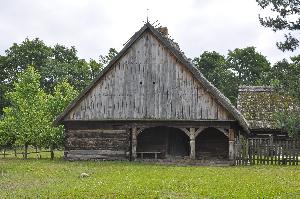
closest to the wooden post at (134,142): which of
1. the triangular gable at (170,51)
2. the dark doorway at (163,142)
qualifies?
the dark doorway at (163,142)

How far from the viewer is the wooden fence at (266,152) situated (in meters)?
26.8

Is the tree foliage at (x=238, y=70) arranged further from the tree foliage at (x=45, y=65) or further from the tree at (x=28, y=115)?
the tree at (x=28, y=115)

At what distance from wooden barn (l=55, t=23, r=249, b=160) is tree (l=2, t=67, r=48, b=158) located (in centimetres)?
296

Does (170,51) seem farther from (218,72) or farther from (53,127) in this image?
(218,72)

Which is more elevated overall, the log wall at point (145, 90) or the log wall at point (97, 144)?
the log wall at point (145, 90)

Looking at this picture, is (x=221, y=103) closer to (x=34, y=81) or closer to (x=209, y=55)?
(x=34, y=81)

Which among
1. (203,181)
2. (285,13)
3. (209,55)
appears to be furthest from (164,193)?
(209,55)

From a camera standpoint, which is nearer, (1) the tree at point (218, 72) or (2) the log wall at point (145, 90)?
(2) the log wall at point (145, 90)

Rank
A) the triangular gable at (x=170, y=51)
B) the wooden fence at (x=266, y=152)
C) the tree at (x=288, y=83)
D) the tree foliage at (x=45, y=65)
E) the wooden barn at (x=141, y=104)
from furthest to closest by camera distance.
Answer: the tree foliage at (x=45, y=65) < the wooden barn at (x=141, y=104) < the triangular gable at (x=170, y=51) < the wooden fence at (x=266, y=152) < the tree at (x=288, y=83)

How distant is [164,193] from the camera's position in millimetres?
14953

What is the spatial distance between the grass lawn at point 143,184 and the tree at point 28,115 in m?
9.09

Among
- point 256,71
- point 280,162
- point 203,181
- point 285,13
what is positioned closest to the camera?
point 285,13

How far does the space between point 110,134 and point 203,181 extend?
12.3 m

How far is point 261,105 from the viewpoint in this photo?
3784 centimetres
